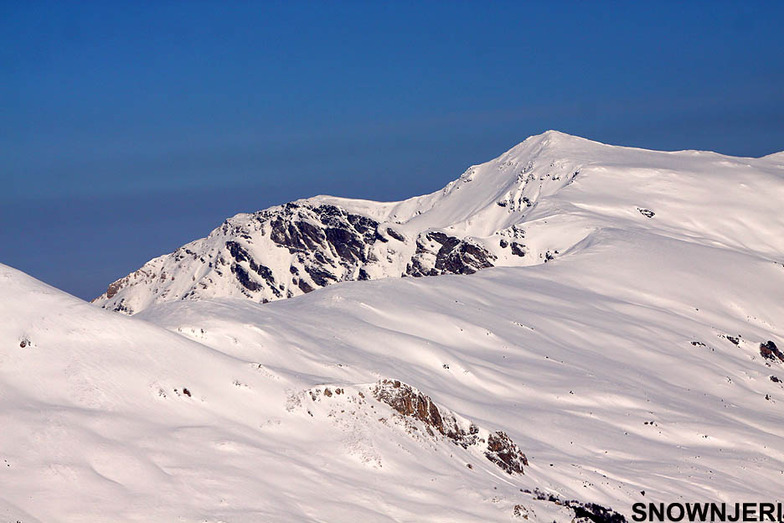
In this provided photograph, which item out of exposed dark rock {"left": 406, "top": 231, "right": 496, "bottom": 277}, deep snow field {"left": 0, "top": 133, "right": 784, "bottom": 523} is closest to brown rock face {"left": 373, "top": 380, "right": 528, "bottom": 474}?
deep snow field {"left": 0, "top": 133, "right": 784, "bottom": 523}

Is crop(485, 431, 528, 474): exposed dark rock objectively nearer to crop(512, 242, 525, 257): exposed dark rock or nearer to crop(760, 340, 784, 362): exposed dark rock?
crop(760, 340, 784, 362): exposed dark rock

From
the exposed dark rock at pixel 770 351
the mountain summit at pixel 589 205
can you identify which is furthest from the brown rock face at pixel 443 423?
the mountain summit at pixel 589 205

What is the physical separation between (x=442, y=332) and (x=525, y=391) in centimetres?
1198

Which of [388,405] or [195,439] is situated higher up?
[388,405]

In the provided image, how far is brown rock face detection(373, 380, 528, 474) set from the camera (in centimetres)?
4309

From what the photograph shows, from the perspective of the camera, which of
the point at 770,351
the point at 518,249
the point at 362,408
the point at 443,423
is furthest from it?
the point at 518,249

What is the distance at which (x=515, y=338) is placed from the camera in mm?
77938

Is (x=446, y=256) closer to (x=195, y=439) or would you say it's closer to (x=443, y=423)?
(x=443, y=423)

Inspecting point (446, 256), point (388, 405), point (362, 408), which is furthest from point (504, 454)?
point (446, 256)

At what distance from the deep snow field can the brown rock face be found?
379mm

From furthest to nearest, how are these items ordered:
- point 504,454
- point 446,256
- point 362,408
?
point 446,256 < point 504,454 < point 362,408

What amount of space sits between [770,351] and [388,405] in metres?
61.4

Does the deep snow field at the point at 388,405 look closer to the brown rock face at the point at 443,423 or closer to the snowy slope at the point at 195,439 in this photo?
the snowy slope at the point at 195,439

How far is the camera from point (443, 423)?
146ft
